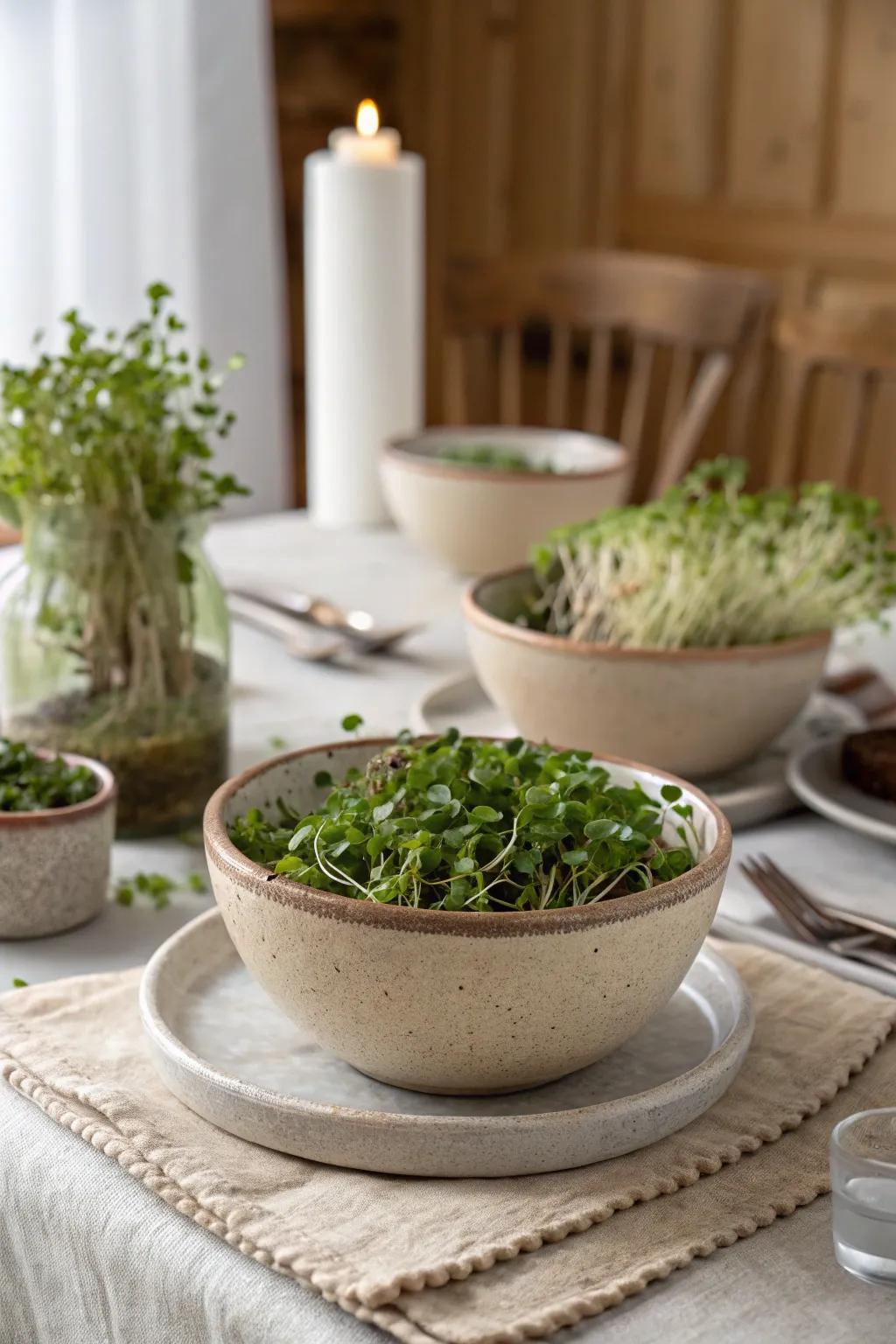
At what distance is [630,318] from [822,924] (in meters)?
1.59

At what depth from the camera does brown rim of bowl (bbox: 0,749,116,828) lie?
0.86m

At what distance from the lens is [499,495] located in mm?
1557

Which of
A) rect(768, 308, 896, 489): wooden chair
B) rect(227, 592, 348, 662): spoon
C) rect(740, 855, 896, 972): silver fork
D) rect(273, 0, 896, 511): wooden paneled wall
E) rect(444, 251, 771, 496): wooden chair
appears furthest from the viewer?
rect(273, 0, 896, 511): wooden paneled wall

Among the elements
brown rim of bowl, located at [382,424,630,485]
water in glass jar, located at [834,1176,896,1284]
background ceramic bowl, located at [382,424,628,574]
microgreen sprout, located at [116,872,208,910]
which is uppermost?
brown rim of bowl, located at [382,424,630,485]

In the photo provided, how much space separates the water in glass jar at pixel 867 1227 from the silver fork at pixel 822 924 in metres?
0.26

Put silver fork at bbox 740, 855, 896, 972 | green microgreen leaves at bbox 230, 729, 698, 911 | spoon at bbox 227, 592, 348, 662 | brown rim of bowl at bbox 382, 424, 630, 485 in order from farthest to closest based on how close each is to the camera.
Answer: brown rim of bowl at bbox 382, 424, 630, 485 → spoon at bbox 227, 592, 348, 662 → silver fork at bbox 740, 855, 896, 972 → green microgreen leaves at bbox 230, 729, 698, 911

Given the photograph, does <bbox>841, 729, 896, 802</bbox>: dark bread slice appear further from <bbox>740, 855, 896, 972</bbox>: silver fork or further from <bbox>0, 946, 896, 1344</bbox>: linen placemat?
<bbox>0, 946, 896, 1344</bbox>: linen placemat

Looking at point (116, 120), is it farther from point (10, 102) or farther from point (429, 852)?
point (429, 852)

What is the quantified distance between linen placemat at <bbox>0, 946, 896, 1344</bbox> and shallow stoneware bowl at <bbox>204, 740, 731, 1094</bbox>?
0.05m

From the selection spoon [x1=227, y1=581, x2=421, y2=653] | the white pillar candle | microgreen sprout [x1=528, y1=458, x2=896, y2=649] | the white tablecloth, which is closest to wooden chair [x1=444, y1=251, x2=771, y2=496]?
the white pillar candle

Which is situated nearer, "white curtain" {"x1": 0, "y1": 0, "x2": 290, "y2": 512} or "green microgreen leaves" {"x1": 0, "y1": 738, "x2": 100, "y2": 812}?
"green microgreen leaves" {"x1": 0, "y1": 738, "x2": 100, "y2": 812}

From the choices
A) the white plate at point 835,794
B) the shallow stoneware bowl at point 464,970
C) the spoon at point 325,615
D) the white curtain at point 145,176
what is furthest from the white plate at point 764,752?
the white curtain at point 145,176

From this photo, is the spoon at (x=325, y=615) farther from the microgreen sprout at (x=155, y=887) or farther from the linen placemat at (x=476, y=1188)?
the linen placemat at (x=476, y=1188)

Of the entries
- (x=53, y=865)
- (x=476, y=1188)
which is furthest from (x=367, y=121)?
(x=476, y=1188)
